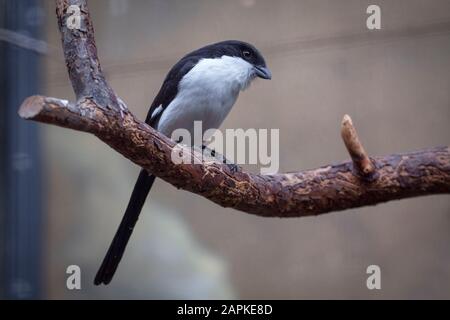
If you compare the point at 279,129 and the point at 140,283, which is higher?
the point at 279,129

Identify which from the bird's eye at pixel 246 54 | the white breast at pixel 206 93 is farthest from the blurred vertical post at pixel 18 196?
the bird's eye at pixel 246 54

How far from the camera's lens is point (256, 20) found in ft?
8.59

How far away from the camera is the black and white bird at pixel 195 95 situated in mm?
1981

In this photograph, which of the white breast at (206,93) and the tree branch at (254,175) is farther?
the white breast at (206,93)

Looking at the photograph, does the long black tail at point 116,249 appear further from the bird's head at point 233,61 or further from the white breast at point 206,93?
the bird's head at point 233,61

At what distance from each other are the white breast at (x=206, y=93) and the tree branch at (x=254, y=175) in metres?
0.41

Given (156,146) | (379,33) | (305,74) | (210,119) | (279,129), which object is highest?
(379,33)

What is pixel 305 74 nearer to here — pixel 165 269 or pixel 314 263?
pixel 314 263

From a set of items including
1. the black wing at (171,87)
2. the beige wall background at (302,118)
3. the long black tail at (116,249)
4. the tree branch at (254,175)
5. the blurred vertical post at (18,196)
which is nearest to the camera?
the tree branch at (254,175)

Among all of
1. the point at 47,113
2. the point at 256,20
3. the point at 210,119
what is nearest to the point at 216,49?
the point at 210,119

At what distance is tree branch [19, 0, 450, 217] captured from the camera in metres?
1.38

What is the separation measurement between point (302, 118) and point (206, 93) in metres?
0.96

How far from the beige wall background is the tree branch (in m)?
1.04
